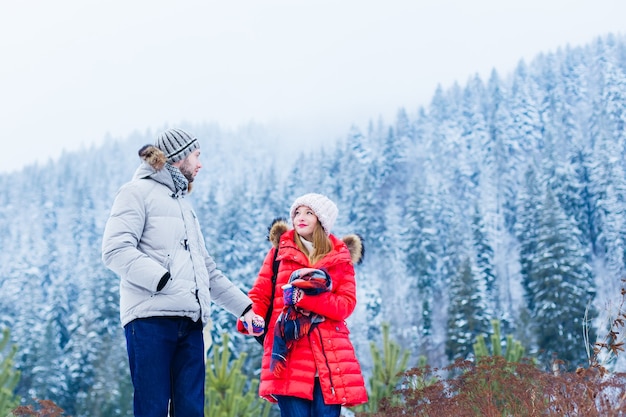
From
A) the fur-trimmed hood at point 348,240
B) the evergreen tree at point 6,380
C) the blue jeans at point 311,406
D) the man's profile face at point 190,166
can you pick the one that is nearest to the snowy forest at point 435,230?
the evergreen tree at point 6,380

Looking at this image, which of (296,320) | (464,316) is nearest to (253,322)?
(296,320)

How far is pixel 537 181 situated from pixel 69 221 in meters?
31.8

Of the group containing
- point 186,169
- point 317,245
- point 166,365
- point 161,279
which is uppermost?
point 186,169

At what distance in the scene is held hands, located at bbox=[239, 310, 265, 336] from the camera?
302 cm

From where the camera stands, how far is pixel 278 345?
120 inches

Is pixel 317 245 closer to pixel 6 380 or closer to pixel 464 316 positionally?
pixel 6 380

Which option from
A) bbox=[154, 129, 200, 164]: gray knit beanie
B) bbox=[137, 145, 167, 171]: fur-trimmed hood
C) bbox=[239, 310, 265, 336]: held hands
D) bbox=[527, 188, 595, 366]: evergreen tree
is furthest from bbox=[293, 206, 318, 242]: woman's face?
bbox=[527, 188, 595, 366]: evergreen tree

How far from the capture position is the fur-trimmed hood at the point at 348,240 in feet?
11.3

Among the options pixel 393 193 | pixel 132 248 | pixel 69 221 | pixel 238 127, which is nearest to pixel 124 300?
pixel 132 248

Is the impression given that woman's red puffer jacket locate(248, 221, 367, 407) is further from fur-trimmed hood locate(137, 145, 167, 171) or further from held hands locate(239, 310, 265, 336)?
fur-trimmed hood locate(137, 145, 167, 171)

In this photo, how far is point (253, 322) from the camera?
9.91 ft

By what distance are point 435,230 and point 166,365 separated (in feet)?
93.1

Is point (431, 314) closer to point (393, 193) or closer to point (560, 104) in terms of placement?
point (393, 193)

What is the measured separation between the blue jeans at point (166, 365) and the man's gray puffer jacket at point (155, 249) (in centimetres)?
6
